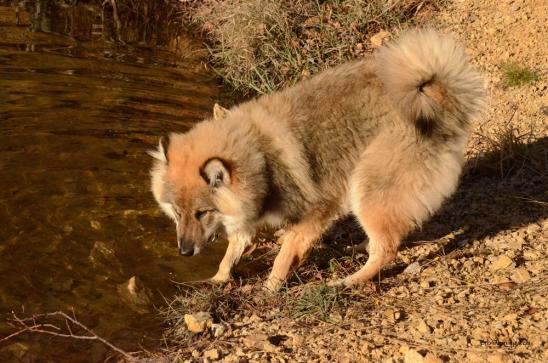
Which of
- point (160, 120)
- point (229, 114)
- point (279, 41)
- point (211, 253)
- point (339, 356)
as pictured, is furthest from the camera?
point (279, 41)

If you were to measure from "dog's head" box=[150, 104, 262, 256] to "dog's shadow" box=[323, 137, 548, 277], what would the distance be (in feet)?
4.63

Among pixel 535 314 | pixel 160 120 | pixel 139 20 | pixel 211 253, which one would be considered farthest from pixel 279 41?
pixel 535 314

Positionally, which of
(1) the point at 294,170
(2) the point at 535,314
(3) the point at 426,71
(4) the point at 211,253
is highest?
(3) the point at 426,71

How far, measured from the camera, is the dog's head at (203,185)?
444 cm

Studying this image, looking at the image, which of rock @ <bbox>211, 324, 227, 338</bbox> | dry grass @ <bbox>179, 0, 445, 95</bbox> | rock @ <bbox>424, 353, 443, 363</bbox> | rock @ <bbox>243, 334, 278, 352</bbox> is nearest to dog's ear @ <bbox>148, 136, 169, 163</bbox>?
rock @ <bbox>211, 324, 227, 338</bbox>

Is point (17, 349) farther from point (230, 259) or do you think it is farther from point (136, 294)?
point (230, 259)

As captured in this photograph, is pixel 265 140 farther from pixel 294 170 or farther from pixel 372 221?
pixel 372 221

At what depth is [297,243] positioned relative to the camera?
194 inches

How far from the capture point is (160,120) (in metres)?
7.75

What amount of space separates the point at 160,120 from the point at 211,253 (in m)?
2.58

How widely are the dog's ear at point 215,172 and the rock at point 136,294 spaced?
43.5 inches

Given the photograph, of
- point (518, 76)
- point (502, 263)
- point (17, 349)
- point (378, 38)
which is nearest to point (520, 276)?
point (502, 263)

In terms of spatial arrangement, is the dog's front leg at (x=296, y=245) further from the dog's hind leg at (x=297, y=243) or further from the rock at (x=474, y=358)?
the rock at (x=474, y=358)

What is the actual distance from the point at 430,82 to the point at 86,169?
3.58 meters
